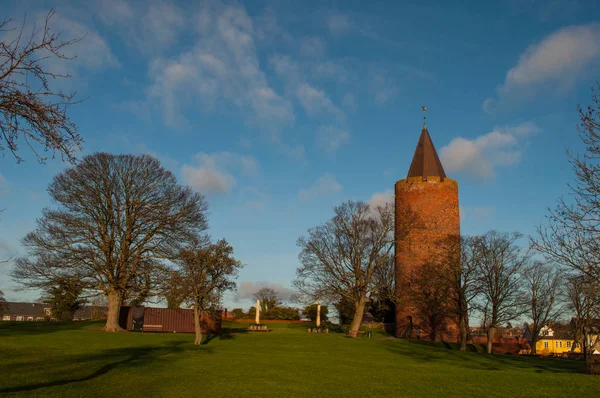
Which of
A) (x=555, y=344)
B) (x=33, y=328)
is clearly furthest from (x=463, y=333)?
(x=555, y=344)

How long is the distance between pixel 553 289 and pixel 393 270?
1571 centimetres

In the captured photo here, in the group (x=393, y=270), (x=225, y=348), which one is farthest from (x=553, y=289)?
(x=225, y=348)

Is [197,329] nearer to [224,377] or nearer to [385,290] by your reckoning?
[224,377]

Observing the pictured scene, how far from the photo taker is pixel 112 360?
663 inches

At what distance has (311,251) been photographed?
130ft

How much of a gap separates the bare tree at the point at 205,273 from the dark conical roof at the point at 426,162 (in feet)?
70.1

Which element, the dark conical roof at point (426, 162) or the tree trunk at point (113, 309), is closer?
the tree trunk at point (113, 309)

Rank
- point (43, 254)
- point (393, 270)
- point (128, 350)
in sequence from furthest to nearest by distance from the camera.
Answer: point (393, 270), point (43, 254), point (128, 350)

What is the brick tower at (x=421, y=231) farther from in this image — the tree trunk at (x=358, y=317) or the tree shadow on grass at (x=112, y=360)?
the tree shadow on grass at (x=112, y=360)

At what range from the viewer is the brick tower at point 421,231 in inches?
1592

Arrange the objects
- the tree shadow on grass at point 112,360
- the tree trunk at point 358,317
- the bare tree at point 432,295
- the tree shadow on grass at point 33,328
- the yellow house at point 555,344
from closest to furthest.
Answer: the tree shadow on grass at point 112,360
the tree shadow on grass at point 33,328
the tree trunk at point 358,317
the bare tree at point 432,295
the yellow house at point 555,344

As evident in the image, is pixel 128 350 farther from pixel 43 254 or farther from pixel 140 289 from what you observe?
pixel 43 254

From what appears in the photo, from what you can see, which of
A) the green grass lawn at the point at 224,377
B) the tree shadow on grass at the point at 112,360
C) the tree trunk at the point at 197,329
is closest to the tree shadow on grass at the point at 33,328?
the green grass lawn at the point at 224,377

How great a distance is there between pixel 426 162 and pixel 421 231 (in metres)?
6.29
